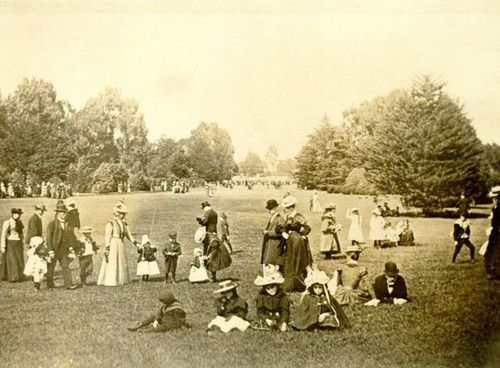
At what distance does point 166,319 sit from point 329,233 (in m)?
1.69

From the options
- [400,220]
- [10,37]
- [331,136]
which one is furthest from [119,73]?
[400,220]

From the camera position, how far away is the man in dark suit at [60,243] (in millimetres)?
4555

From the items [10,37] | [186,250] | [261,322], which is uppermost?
[10,37]

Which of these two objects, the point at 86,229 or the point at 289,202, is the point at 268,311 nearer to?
the point at 289,202

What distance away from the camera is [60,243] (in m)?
4.59

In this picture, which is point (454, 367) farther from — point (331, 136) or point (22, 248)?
point (22, 248)

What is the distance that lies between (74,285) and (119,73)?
2040mm

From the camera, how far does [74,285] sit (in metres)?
4.55

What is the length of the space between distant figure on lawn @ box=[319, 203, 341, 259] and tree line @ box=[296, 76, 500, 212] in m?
0.26

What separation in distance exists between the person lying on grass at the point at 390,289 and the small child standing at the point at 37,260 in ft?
10.0

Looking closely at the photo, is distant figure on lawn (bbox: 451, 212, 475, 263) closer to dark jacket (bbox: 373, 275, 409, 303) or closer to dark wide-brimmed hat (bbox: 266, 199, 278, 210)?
dark jacket (bbox: 373, 275, 409, 303)

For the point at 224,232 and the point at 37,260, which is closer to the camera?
the point at 37,260

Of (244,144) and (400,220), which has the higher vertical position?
(244,144)

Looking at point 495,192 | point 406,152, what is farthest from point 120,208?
point 495,192
